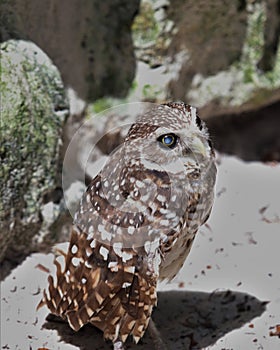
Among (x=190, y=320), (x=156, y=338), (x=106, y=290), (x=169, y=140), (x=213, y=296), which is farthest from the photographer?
(x=213, y=296)

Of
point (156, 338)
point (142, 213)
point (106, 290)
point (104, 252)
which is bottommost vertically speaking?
point (156, 338)

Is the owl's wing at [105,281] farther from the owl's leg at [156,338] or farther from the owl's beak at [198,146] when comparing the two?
the owl's beak at [198,146]

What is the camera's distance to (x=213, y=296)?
13.8ft

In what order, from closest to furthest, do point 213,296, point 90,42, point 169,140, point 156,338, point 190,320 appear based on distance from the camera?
point 169,140 → point 156,338 → point 190,320 → point 213,296 → point 90,42

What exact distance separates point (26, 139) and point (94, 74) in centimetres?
99

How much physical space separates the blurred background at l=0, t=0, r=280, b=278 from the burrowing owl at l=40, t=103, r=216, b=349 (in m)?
0.77

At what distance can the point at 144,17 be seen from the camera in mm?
4863

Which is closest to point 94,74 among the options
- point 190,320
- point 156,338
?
point 190,320

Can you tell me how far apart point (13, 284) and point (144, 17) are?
5.88ft

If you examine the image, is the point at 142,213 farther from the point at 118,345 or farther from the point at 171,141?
the point at 118,345

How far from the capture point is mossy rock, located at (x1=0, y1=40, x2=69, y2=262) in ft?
13.1

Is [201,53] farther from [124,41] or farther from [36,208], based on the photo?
[36,208]

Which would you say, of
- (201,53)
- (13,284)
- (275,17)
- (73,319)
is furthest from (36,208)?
(275,17)

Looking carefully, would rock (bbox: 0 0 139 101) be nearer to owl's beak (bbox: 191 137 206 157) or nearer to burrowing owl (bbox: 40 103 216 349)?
burrowing owl (bbox: 40 103 216 349)
